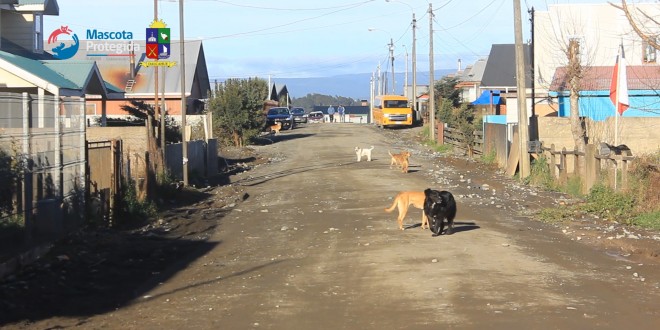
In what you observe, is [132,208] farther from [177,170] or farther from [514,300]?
[514,300]

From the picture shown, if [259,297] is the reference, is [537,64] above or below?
above

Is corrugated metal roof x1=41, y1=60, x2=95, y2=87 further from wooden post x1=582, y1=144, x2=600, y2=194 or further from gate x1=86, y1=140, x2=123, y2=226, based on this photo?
wooden post x1=582, y1=144, x2=600, y2=194

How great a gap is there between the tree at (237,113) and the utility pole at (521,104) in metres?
22.1

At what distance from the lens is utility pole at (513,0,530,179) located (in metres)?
26.3

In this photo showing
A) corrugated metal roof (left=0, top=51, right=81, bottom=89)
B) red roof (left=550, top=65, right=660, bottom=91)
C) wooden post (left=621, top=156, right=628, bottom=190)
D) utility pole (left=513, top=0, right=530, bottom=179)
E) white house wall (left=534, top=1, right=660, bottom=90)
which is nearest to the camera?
wooden post (left=621, top=156, right=628, bottom=190)

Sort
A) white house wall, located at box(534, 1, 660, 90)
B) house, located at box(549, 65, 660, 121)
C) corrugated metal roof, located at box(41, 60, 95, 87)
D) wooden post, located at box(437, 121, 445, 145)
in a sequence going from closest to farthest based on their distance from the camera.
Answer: corrugated metal roof, located at box(41, 60, 95, 87), house, located at box(549, 65, 660, 121), wooden post, located at box(437, 121, 445, 145), white house wall, located at box(534, 1, 660, 90)

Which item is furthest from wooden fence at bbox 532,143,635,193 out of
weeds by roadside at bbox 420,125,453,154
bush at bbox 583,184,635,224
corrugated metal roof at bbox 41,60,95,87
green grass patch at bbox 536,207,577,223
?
weeds by roadside at bbox 420,125,453,154

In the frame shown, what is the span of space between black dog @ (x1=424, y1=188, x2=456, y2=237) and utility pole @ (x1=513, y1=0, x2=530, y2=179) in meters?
12.2

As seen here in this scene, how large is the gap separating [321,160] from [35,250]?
2439 cm

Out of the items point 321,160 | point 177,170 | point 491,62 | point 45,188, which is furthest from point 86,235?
point 491,62

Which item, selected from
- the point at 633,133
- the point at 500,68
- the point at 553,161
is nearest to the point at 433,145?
the point at 633,133

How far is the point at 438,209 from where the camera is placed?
1473 cm

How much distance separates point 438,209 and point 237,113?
3239 centimetres

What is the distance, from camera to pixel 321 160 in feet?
120
